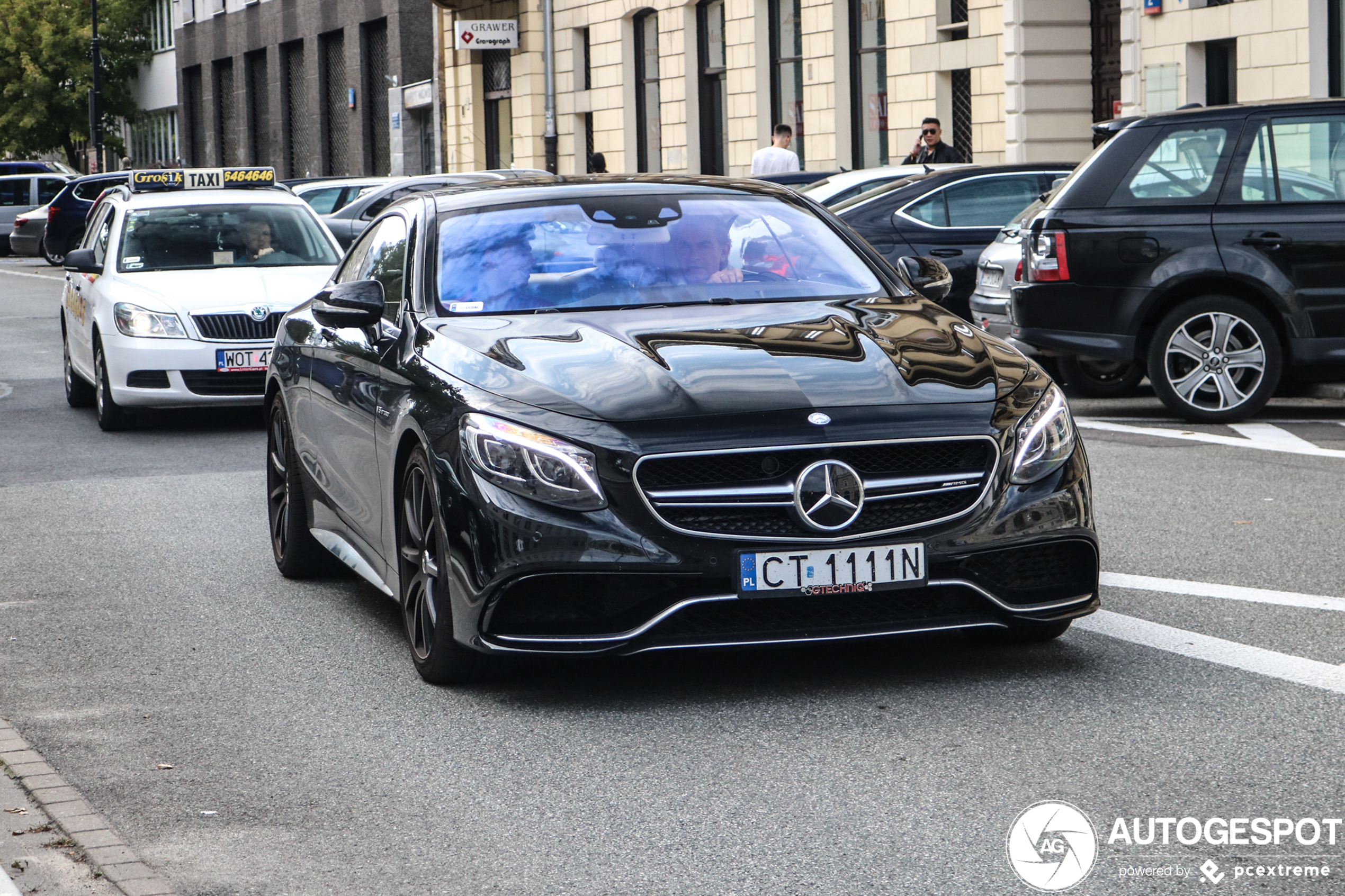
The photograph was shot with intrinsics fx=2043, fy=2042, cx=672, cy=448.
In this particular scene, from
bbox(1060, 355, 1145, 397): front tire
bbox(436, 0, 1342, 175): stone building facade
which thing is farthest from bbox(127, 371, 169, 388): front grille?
bbox(436, 0, 1342, 175): stone building facade

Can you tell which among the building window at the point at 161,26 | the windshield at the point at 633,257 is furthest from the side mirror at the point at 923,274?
the building window at the point at 161,26

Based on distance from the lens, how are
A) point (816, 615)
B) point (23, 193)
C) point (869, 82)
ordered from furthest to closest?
point (23, 193) < point (869, 82) < point (816, 615)

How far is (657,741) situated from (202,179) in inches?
447

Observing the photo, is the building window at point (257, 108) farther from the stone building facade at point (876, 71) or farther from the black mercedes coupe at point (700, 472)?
the black mercedes coupe at point (700, 472)

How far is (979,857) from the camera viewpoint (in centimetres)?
421

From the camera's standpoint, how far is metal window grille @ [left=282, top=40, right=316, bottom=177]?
56.2m

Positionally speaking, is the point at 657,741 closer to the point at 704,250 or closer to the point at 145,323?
the point at 704,250

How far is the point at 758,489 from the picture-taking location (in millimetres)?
5340

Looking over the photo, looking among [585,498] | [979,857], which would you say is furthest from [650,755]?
[979,857]

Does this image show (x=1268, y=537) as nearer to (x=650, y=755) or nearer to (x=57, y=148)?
(x=650, y=755)

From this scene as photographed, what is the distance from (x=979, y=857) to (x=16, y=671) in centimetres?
347

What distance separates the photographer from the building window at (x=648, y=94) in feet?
118

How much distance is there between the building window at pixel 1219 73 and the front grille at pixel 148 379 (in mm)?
13488

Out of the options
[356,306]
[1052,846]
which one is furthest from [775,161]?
[1052,846]
